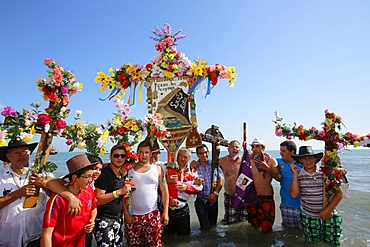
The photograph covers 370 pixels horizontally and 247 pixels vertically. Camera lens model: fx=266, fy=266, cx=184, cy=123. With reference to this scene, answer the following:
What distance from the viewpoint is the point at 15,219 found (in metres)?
3.48

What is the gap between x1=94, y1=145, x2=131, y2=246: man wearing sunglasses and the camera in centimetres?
402

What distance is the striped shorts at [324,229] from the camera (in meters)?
4.78

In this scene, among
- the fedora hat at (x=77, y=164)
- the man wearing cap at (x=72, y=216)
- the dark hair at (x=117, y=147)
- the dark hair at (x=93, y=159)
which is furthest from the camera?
the dark hair at (x=117, y=147)

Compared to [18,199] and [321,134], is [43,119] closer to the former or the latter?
[18,199]

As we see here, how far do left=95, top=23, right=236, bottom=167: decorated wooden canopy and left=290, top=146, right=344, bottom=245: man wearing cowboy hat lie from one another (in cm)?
227

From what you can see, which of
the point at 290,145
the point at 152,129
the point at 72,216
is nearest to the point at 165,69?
the point at 152,129

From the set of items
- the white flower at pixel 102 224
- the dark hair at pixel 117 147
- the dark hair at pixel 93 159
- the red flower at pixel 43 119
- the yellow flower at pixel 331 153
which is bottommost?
the white flower at pixel 102 224

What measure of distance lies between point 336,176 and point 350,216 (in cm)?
546

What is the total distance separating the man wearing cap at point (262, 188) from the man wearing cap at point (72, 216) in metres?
3.77

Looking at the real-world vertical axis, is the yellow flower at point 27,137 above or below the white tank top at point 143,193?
above

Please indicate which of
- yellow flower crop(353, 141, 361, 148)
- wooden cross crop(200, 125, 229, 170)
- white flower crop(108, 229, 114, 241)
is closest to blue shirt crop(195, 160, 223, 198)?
wooden cross crop(200, 125, 229, 170)

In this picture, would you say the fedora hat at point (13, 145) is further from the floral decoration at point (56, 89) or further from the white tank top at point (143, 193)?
the white tank top at point (143, 193)

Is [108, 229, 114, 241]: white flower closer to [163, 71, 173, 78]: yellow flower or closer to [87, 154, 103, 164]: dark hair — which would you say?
[87, 154, 103, 164]: dark hair

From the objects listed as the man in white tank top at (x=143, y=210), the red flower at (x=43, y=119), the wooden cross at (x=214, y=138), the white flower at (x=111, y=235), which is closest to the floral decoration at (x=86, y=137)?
the red flower at (x=43, y=119)
